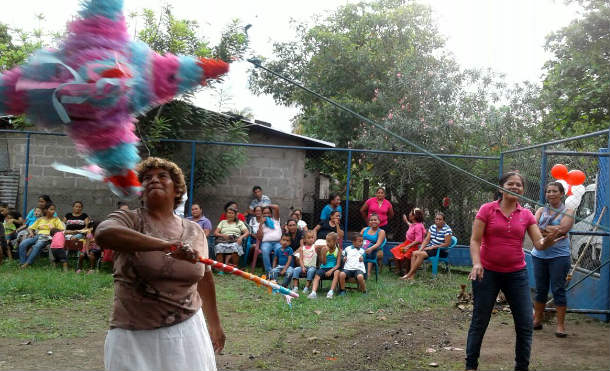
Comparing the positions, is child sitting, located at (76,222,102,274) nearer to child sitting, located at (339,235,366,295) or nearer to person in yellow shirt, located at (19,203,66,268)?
person in yellow shirt, located at (19,203,66,268)

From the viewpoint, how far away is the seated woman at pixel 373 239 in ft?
30.0

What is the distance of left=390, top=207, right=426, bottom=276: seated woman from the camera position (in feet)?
31.5

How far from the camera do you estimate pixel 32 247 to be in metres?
9.20

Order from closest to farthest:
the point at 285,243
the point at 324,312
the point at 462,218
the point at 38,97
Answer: the point at 38,97 → the point at 324,312 → the point at 285,243 → the point at 462,218

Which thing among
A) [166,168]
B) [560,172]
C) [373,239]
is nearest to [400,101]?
[373,239]

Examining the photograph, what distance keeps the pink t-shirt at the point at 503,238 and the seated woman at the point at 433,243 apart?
5063 mm

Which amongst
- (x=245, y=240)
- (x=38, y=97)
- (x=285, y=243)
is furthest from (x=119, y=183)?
(x=245, y=240)

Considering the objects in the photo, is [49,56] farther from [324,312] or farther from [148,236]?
[324,312]

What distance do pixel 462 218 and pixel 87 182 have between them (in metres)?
→ 7.01

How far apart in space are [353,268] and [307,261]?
0.66 meters

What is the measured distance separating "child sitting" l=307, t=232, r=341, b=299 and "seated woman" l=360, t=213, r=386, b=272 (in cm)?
109

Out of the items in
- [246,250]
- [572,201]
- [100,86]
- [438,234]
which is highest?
[100,86]

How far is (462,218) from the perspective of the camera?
1067cm

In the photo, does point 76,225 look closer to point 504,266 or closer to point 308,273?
point 308,273
